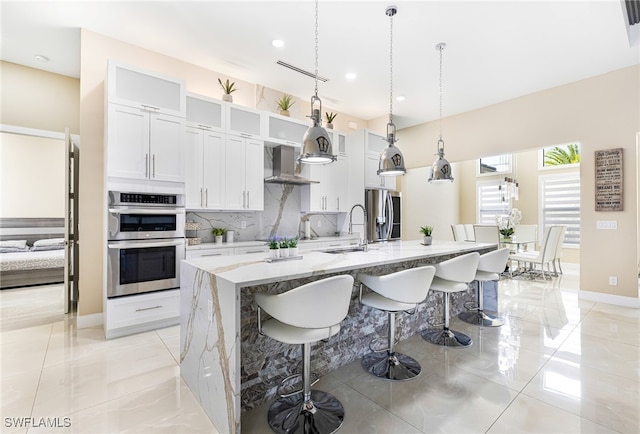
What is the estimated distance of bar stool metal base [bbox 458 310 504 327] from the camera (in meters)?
3.41

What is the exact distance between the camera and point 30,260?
4918mm

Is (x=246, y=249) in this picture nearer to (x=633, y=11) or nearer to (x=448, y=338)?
(x=448, y=338)

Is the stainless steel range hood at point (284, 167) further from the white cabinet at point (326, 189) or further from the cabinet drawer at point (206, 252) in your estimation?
the cabinet drawer at point (206, 252)

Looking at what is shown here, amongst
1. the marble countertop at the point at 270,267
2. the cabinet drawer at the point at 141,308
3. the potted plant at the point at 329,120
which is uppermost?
the potted plant at the point at 329,120

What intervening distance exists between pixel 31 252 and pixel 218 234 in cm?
384

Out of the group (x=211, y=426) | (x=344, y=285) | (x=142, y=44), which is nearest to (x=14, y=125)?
(x=142, y=44)

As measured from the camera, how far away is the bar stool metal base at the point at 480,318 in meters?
3.41

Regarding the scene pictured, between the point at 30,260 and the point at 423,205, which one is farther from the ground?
the point at 423,205

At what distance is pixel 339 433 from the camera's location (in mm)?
1711

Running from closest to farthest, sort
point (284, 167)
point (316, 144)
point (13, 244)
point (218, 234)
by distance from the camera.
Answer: point (316, 144), point (218, 234), point (284, 167), point (13, 244)

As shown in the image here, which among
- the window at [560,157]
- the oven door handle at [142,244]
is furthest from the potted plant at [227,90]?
the window at [560,157]

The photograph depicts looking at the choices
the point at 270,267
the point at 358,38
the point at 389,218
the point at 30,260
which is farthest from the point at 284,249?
the point at 30,260

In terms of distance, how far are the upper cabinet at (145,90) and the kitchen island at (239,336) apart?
2118 millimetres

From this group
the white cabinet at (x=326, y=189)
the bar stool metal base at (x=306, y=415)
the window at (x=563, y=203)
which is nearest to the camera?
the bar stool metal base at (x=306, y=415)
